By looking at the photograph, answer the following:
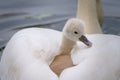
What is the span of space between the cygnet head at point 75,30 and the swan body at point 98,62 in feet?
0.72

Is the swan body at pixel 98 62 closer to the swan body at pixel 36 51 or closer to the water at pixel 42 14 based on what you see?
the swan body at pixel 36 51

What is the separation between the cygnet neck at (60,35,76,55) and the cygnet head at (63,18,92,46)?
24mm

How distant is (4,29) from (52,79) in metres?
2.53

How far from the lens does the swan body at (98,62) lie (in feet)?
9.71

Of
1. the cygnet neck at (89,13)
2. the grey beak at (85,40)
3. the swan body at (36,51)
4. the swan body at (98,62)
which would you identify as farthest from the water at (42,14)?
the swan body at (98,62)

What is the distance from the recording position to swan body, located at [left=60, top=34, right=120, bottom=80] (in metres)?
2.96

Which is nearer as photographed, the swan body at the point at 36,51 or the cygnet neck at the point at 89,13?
the swan body at the point at 36,51

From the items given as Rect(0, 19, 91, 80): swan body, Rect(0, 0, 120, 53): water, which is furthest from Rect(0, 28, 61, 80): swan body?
Rect(0, 0, 120, 53): water

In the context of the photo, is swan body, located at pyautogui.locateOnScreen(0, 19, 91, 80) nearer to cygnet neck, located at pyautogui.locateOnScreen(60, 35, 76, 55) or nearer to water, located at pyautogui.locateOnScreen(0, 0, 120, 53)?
cygnet neck, located at pyautogui.locateOnScreen(60, 35, 76, 55)

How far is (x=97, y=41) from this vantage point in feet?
10.8

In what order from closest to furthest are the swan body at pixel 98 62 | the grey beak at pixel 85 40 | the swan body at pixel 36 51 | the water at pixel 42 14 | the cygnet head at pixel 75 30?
the swan body at pixel 98 62 < the swan body at pixel 36 51 < the grey beak at pixel 85 40 < the cygnet head at pixel 75 30 < the water at pixel 42 14

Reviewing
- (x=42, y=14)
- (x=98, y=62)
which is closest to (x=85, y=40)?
(x=98, y=62)

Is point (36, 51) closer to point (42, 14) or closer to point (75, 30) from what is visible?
point (75, 30)

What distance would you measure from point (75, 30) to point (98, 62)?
52cm
